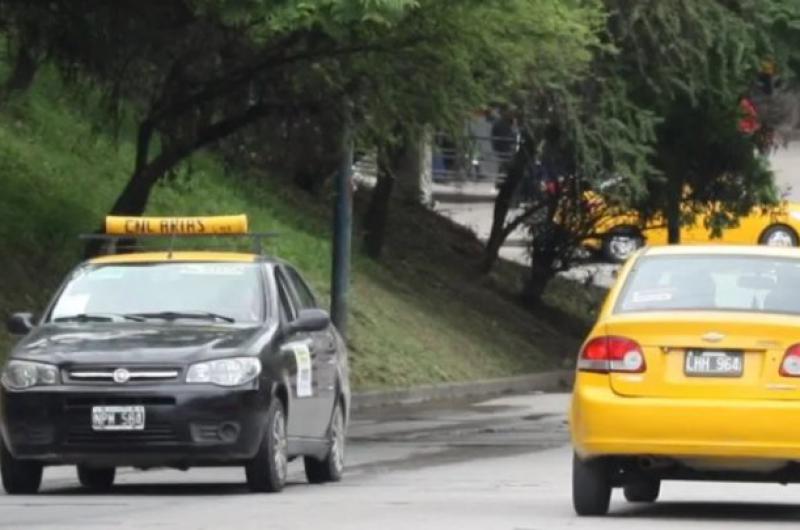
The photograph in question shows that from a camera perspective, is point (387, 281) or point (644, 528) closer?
point (644, 528)

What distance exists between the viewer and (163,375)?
606 inches

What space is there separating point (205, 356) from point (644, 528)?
3.59 metres

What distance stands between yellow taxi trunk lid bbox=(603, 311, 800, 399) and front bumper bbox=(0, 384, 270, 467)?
3068 mm

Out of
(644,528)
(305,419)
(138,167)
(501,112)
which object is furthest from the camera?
(501,112)

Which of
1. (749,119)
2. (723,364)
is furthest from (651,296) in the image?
(749,119)

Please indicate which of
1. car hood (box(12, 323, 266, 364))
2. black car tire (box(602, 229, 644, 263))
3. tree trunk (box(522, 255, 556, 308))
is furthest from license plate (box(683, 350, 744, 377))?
tree trunk (box(522, 255, 556, 308))

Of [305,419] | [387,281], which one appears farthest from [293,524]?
[387,281]

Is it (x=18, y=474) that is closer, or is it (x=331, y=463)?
(x=18, y=474)

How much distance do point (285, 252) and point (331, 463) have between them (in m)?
15.2

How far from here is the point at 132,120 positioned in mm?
32625

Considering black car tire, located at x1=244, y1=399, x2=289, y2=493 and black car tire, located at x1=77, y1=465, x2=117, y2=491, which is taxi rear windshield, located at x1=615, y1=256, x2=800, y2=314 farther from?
black car tire, located at x1=77, y1=465, x2=117, y2=491

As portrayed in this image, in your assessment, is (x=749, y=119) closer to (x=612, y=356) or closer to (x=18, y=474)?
(x=18, y=474)

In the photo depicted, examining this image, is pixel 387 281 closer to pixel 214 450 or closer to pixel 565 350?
pixel 565 350

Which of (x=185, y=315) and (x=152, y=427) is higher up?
(x=185, y=315)
